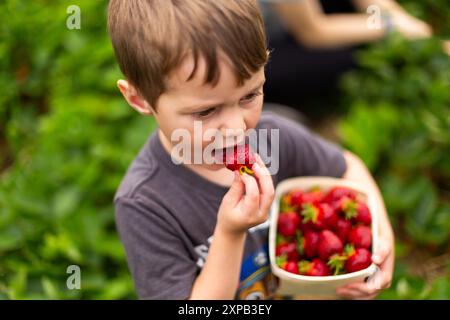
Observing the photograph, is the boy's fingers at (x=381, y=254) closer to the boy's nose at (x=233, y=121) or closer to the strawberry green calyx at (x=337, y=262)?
the strawberry green calyx at (x=337, y=262)

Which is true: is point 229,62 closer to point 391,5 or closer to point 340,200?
point 340,200

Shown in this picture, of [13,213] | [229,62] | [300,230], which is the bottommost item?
[13,213]

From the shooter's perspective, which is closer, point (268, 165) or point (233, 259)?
point (233, 259)

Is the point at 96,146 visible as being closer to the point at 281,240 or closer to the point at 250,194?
the point at 281,240

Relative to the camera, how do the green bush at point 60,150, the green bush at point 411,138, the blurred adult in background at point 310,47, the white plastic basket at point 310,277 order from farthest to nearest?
the blurred adult in background at point 310,47 < the green bush at point 411,138 < the green bush at point 60,150 < the white plastic basket at point 310,277

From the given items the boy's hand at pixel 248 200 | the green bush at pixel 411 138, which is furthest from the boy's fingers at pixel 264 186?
the green bush at pixel 411 138

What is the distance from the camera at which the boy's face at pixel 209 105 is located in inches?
36.5

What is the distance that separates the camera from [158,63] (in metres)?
0.94

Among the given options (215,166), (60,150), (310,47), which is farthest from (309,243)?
(310,47)

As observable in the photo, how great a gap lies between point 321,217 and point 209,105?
361 mm

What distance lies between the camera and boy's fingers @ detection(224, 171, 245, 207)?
101 cm

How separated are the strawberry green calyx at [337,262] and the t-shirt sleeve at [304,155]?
0.28 meters
